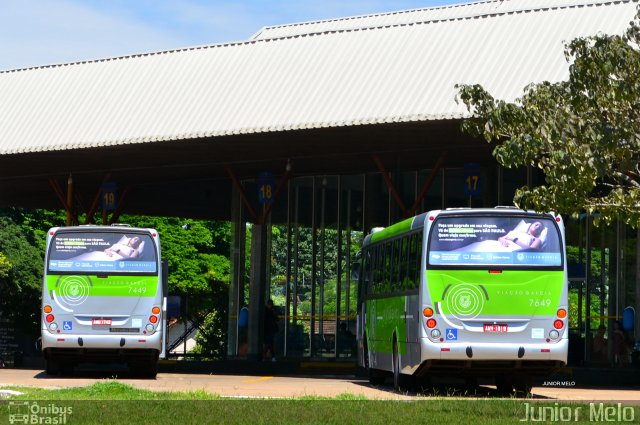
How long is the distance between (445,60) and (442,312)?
7.95m

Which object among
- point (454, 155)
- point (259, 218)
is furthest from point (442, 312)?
point (259, 218)

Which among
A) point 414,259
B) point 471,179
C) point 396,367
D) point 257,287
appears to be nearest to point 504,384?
point 396,367

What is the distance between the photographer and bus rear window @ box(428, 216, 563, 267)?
22609mm

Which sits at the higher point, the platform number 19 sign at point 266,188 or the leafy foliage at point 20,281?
the platform number 19 sign at point 266,188

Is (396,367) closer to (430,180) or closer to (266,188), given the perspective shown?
(430,180)

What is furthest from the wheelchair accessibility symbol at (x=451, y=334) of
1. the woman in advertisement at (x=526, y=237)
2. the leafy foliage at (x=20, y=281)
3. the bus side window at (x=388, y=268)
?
the leafy foliage at (x=20, y=281)

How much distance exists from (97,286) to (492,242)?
9099 millimetres

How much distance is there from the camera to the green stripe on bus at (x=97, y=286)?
93.2 feet

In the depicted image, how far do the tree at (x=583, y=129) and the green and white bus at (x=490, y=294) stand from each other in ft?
11.2

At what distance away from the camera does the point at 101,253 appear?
28594 millimetres

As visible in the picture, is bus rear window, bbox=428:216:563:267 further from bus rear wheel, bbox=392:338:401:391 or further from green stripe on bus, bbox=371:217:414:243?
bus rear wheel, bbox=392:338:401:391

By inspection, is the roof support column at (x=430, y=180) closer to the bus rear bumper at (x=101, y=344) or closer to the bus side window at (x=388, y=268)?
the bus side window at (x=388, y=268)

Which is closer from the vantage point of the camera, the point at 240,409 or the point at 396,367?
the point at 240,409

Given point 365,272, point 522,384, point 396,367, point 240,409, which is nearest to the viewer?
point 240,409
